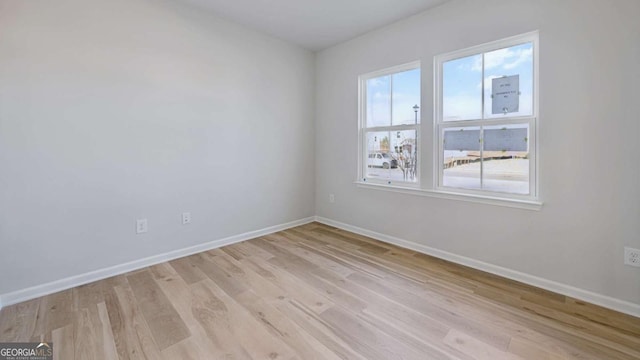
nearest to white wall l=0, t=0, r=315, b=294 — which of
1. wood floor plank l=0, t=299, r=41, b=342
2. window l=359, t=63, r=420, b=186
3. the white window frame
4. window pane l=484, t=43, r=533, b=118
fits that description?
wood floor plank l=0, t=299, r=41, b=342

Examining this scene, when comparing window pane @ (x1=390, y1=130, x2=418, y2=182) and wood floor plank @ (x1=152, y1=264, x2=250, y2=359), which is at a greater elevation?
window pane @ (x1=390, y1=130, x2=418, y2=182)

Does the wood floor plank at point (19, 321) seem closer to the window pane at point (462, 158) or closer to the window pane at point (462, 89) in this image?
the window pane at point (462, 158)

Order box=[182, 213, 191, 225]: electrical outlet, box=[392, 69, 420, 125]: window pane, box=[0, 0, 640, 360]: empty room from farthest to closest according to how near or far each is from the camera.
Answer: box=[392, 69, 420, 125]: window pane < box=[182, 213, 191, 225]: electrical outlet < box=[0, 0, 640, 360]: empty room

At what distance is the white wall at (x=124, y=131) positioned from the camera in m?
1.99

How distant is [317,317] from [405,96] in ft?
8.02

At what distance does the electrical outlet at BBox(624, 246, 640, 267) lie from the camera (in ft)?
5.96

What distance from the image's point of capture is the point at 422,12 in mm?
2762

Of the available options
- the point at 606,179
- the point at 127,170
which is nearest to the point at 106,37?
the point at 127,170

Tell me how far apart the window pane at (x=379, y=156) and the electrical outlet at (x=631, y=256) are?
76.6 inches

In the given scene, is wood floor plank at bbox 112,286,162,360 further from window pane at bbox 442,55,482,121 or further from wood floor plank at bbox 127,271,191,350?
window pane at bbox 442,55,482,121

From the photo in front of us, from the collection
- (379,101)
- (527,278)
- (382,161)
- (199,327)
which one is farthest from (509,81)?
(199,327)

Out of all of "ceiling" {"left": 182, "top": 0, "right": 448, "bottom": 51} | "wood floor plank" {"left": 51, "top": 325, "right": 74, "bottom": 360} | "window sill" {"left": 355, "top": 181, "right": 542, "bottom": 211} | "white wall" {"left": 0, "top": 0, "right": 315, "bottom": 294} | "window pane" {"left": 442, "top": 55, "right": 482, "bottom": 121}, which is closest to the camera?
"wood floor plank" {"left": 51, "top": 325, "right": 74, "bottom": 360}

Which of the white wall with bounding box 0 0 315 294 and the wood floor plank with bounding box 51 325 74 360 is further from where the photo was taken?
the white wall with bounding box 0 0 315 294

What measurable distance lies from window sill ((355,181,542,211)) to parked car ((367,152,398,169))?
0.86 feet
